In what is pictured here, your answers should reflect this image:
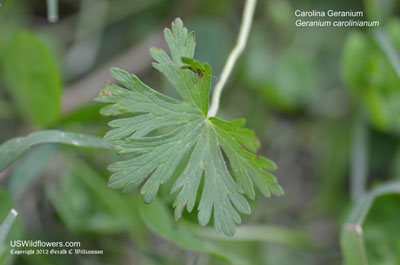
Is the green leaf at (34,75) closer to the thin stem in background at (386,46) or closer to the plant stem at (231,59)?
the plant stem at (231,59)

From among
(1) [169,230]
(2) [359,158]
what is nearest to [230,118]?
(2) [359,158]

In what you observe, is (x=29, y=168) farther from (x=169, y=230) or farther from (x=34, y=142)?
(x=169, y=230)

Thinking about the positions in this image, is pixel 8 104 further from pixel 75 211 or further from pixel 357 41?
pixel 357 41

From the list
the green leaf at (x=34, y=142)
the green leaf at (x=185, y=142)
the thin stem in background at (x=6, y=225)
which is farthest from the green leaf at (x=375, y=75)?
the thin stem in background at (x=6, y=225)

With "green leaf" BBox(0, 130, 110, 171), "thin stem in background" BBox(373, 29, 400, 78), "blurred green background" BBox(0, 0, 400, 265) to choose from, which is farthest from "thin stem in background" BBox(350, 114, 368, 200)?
"green leaf" BBox(0, 130, 110, 171)

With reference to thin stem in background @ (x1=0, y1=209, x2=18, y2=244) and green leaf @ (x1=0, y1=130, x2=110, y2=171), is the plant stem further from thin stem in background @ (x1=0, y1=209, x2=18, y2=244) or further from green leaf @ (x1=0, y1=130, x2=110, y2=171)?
thin stem in background @ (x1=0, y1=209, x2=18, y2=244)
